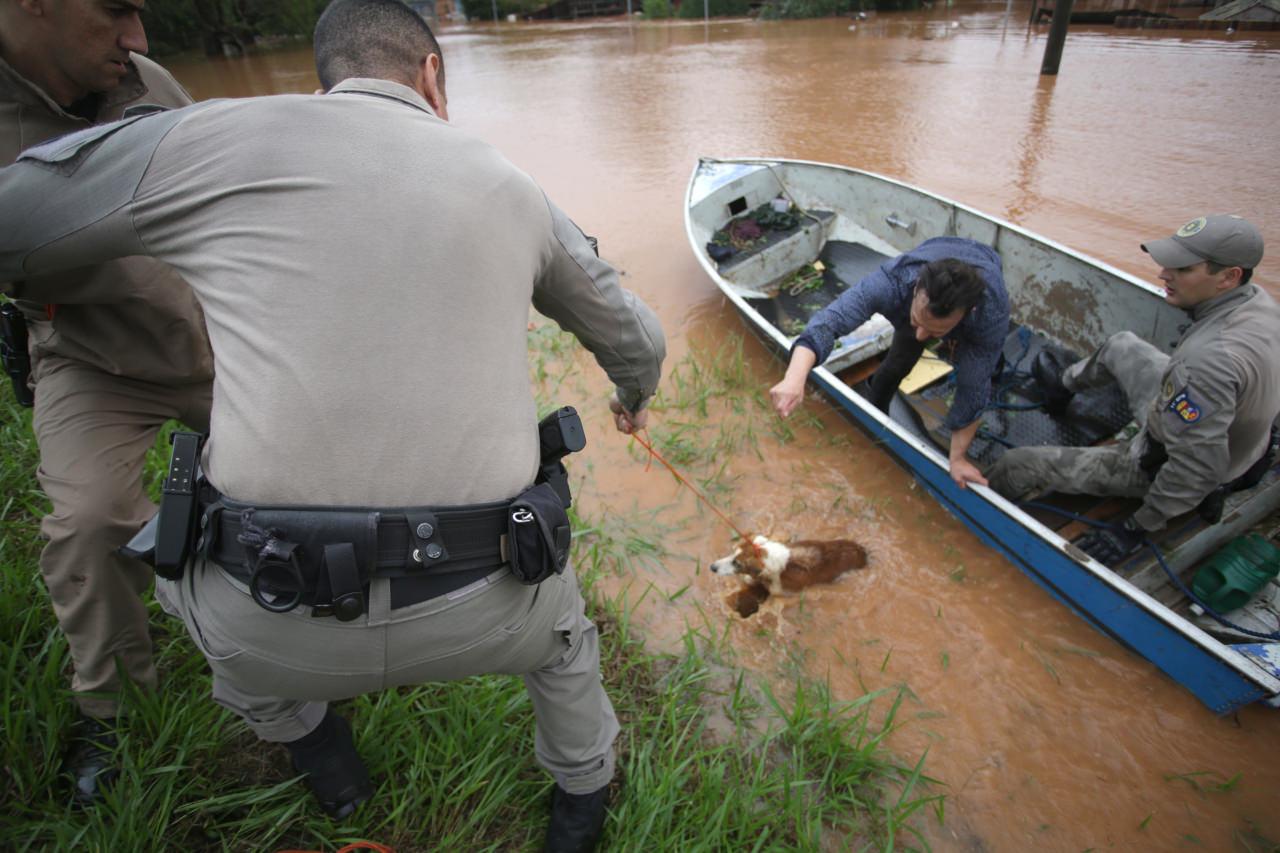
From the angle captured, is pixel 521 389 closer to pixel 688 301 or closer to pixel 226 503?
pixel 226 503

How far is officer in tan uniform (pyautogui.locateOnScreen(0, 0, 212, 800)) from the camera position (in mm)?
1781

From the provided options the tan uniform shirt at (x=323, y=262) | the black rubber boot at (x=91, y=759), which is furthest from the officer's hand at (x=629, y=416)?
the black rubber boot at (x=91, y=759)

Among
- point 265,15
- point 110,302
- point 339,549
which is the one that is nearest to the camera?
point 339,549

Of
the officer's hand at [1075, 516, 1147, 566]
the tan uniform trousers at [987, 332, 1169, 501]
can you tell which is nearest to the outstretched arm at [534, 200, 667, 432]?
the tan uniform trousers at [987, 332, 1169, 501]

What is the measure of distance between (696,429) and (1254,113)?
1076cm

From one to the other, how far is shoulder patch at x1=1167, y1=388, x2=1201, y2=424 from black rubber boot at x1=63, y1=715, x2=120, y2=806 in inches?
158

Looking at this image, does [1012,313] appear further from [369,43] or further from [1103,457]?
[369,43]

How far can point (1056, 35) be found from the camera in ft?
36.0

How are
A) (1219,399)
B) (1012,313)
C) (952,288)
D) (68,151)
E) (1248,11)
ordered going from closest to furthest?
(68,151), (1219,399), (952,288), (1012,313), (1248,11)

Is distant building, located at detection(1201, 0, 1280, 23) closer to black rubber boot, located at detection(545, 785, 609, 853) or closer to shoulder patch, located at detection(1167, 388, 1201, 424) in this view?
shoulder patch, located at detection(1167, 388, 1201, 424)

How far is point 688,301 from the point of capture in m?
6.05

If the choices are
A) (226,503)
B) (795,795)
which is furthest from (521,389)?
(795,795)

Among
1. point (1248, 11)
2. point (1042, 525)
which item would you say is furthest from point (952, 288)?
point (1248, 11)

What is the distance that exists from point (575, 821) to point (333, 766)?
73cm
